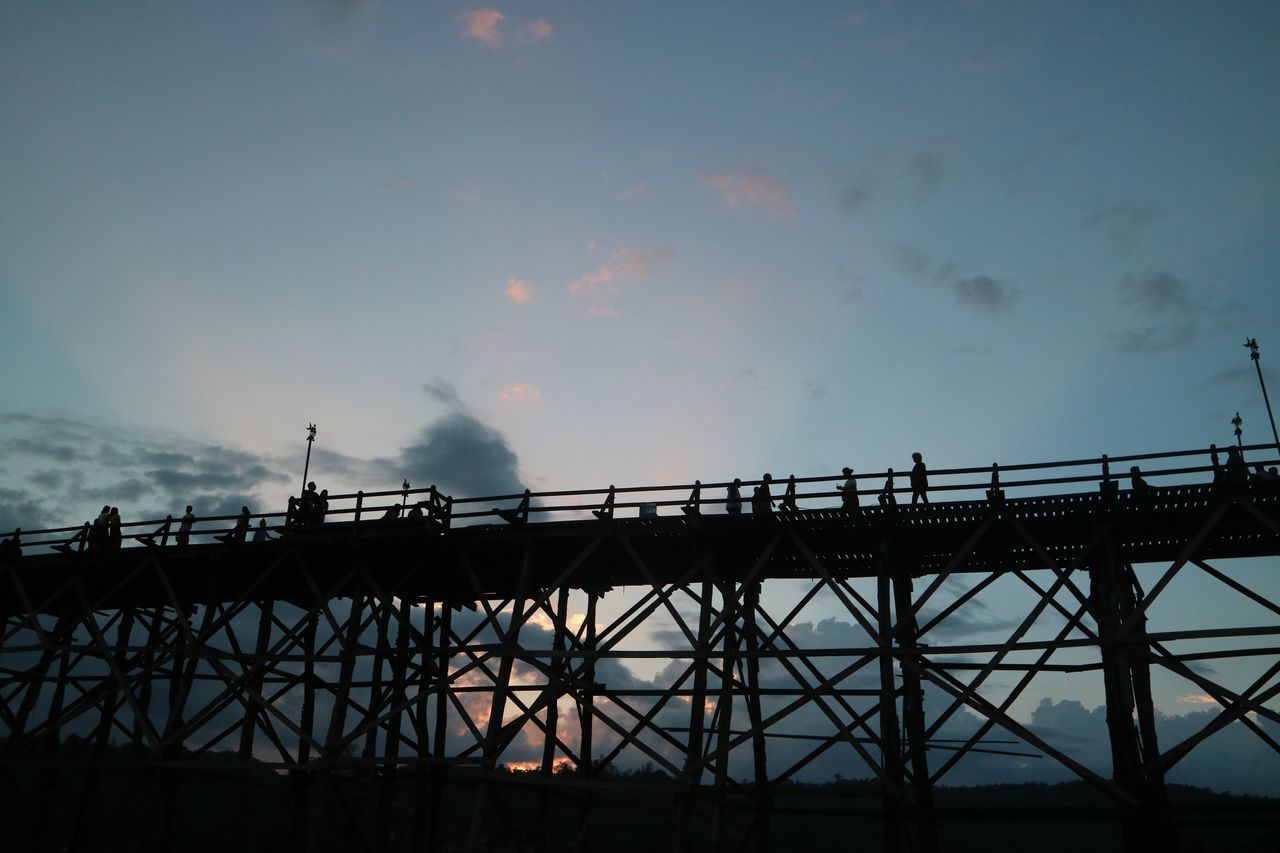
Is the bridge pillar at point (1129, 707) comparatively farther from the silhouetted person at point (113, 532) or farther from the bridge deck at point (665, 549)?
the silhouetted person at point (113, 532)

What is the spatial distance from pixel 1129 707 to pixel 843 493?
5.79 m

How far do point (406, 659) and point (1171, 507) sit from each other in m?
15.1

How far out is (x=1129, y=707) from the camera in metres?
16.6

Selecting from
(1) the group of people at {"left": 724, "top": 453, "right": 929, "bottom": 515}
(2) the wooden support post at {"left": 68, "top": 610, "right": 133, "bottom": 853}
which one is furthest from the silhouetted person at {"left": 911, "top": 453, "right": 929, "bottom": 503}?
(2) the wooden support post at {"left": 68, "top": 610, "right": 133, "bottom": 853}

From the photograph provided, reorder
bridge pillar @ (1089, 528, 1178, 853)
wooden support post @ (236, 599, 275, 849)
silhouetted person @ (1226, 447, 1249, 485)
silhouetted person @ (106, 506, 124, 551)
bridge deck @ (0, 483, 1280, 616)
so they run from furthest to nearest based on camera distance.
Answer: silhouetted person @ (106, 506, 124, 551) < wooden support post @ (236, 599, 275, 849) < bridge deck @ (0, 483, 1280, 616) < silhouetted person @ (1226, 447, 1249, 485) < bridge pillar @ (1089, 528, 1178, 853)

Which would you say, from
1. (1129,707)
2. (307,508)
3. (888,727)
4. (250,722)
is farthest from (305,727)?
(1129,707)

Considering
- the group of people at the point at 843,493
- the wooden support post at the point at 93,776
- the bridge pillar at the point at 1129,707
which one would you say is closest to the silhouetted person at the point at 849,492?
the group of people at the point at 843,493

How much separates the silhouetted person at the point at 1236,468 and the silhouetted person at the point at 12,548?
2648 centimetres

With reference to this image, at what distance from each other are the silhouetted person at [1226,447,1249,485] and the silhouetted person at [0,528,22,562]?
2648 centimetres

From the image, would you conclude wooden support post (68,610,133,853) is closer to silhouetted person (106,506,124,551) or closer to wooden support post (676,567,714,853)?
silhouetted person (106,506,124,551)

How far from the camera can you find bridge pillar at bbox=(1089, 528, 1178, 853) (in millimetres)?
15695

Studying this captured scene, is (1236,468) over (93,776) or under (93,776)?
over

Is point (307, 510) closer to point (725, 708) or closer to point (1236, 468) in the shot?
point (725, 708)

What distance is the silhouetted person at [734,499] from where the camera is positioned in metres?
19.2
